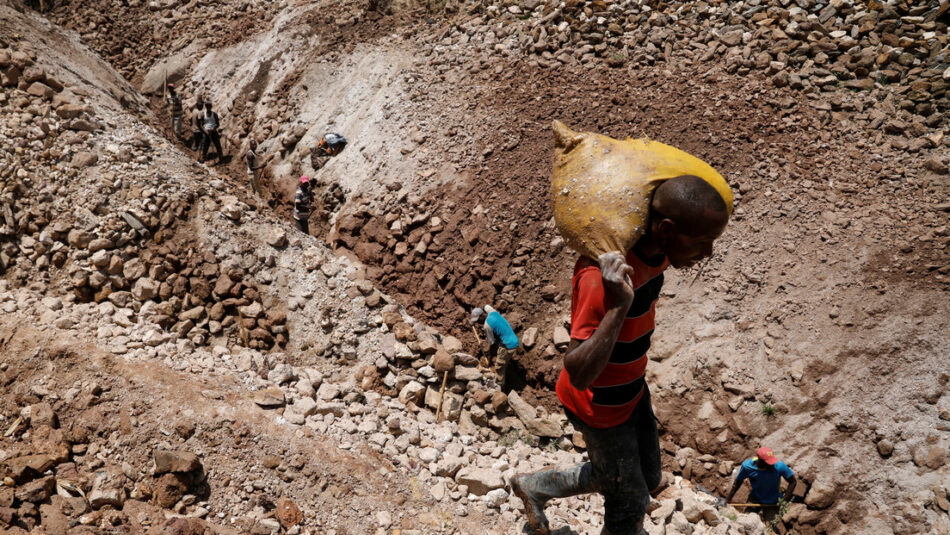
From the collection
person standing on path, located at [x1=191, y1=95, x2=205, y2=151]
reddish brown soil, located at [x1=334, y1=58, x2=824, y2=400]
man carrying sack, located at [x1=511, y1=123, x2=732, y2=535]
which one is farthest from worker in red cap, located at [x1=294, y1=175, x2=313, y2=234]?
man carrying sack, located at [x1=511, y1=123, x2=732, y2=535]

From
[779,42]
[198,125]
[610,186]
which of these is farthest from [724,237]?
[198,125]

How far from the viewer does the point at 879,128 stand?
244 inches

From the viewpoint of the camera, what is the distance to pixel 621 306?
82.8 inches

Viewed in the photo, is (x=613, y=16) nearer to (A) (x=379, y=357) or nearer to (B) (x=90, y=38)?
(A) (x=379, y=357)

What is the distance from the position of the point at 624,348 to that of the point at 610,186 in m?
0.68

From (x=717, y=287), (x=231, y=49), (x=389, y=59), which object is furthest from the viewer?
(x=231, y=49)

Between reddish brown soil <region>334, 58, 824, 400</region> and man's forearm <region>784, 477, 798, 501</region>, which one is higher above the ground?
reddish brown soil <region>334, 58, 824, 400</region>

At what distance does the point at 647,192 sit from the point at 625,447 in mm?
1181

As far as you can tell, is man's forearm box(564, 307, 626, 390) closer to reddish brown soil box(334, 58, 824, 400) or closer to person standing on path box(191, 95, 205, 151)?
reddish brown soil box(334, 58, 824, 400)

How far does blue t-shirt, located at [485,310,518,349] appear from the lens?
5.57 metres

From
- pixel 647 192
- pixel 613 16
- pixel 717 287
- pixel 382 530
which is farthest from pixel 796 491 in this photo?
pixel 613 16

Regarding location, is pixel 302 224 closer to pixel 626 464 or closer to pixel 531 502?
pixel 531 502

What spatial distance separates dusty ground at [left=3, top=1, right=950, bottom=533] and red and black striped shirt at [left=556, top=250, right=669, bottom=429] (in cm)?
284

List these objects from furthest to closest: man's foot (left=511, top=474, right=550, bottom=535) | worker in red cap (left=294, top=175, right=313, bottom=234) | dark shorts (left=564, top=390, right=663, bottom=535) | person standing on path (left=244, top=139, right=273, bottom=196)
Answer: person standing on path (left=244, top=139, right=273, bottom=196), worker in red cap (left=294, top=175, right=313, bottom=234), man's foot (left=511, top=474, right=550, bottom=535), dark shorts (left=564, top=390, right=663, bottom=535)
